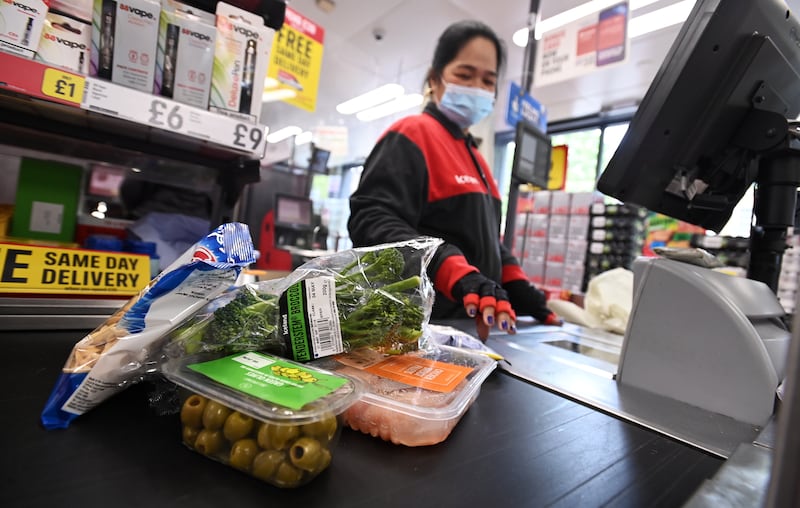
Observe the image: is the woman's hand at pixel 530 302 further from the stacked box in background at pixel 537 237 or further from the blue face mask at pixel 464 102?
the stacked box in background at pixel 537 237

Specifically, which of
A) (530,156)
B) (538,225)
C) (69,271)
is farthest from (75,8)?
(538,225)

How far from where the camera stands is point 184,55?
0.85m

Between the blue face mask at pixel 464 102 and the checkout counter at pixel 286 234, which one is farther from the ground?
the blue face mask at pixel 464 102

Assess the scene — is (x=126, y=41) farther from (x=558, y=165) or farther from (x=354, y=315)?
(x=558, y=165)

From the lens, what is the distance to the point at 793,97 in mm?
905

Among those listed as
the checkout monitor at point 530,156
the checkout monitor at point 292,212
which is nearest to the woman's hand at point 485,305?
the checkout monitor at point 530,156

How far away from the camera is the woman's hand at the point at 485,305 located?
94 cm

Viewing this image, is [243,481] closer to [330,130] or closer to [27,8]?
[27,8]

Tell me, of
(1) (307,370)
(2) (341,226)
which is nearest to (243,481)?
(1) (307,370)

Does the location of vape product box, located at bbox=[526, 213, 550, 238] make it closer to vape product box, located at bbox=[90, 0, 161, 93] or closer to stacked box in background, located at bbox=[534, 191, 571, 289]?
stacked box in background, located at bbox=[534, 191, 571, 289]

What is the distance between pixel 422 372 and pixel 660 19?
457 cm

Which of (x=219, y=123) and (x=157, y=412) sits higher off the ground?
(x=219, y=123)

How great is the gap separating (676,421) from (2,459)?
2.79 feet

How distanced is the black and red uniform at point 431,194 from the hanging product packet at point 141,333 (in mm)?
720
